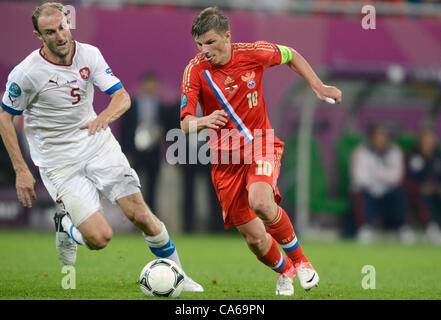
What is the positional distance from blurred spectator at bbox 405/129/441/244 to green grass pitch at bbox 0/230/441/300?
1.17m

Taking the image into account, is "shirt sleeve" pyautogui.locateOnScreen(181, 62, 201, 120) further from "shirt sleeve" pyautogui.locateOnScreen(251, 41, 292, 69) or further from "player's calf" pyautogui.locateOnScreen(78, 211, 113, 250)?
"player's calf" pyautogui.locateOnScreen(78, 211, 113, 250)

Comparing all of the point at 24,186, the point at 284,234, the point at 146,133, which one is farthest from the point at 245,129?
the point at 146,133

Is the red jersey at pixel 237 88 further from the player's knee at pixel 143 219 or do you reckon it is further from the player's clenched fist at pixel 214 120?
the player's knee at pixel 143 219

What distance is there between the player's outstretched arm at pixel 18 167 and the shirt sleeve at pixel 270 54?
227cm

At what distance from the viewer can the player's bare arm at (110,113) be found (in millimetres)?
6289

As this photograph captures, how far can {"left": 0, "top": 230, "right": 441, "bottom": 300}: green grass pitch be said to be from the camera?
21.8ft

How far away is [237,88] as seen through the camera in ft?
22.4

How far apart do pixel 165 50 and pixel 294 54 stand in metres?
8.12

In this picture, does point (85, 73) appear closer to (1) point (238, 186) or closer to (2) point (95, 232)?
(2) point (95, 232)

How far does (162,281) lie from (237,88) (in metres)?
1.84

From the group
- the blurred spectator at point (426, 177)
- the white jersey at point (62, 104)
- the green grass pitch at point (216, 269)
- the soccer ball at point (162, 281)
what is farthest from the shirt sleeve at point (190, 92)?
the blurred spectator at point (426, 177)

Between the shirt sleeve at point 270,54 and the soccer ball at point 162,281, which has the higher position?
the shirt sleeve at point 270,54

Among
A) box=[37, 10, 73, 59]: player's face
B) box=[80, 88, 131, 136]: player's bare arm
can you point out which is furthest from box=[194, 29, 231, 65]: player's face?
box=[37, 10, 73, 59]: player's face
